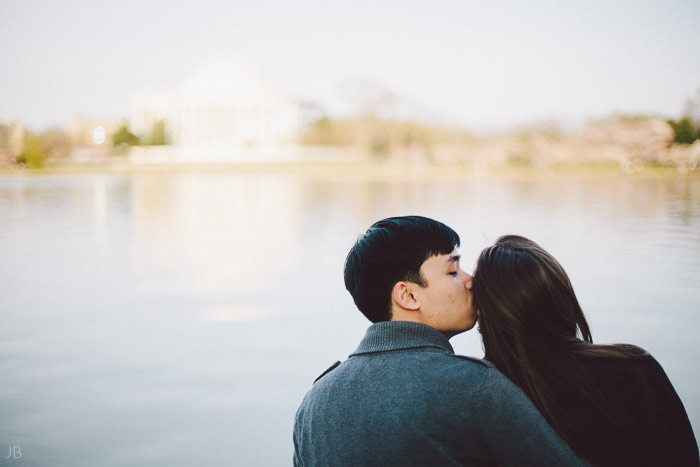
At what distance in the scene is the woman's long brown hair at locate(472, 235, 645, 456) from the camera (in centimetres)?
173

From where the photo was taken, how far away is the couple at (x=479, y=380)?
1.56m

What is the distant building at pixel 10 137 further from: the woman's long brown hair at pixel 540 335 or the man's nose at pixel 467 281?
the woman's long brown hair at pixel 540 335

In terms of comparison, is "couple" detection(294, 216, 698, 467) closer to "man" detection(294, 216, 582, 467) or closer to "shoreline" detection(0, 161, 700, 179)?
"man" detection(294, 216, 582, 467)

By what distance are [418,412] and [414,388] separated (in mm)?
59

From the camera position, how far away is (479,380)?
5.03ft

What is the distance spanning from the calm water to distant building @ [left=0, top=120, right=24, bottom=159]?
4.84 feet

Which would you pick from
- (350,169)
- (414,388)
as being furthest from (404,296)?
(350,169)

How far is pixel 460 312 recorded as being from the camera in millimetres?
1929

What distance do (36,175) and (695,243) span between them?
22403 mm

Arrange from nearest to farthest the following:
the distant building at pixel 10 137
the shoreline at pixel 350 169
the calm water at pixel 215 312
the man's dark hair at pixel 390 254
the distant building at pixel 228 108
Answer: the man's dark hair at pixel 390 254, the calm water at pixel 215 312, the distant building at pixel 10 137, the shoreline at pixel 350 169, the distant building at pixel 228 108

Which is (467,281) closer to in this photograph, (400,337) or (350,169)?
(400,337)

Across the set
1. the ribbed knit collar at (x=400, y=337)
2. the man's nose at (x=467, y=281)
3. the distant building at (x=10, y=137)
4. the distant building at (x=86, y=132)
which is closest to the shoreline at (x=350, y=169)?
the distant building at (x=86, y=132)

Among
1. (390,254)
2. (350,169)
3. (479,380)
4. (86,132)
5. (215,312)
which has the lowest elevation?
(215,312)

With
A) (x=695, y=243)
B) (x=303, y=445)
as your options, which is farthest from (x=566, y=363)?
(x=695, y=243)
